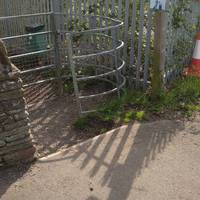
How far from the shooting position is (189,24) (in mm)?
6258

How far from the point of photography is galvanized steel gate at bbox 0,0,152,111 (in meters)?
5.37

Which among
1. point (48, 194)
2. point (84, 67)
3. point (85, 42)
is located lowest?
point (48, 194)

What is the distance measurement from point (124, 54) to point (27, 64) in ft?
6.71

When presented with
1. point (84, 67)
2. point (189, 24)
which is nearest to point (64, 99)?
point (84, 67)

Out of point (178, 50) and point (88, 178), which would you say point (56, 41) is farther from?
point (88, 178)

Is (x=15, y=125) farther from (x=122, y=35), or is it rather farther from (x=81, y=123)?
(x=122, y=35)

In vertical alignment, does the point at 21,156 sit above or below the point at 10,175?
above

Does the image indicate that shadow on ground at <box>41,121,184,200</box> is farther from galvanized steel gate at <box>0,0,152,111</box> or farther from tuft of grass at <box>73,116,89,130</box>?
galvanized steel gate at <box>0,0,152,111</box>

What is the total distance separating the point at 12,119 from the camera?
3.70 meters

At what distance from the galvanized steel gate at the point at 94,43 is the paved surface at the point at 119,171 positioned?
996mm

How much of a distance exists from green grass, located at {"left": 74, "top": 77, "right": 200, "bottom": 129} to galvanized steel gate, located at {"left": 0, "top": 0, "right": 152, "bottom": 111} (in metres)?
0.24

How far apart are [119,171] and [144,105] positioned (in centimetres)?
163

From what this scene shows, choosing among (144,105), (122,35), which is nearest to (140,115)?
(144,105)

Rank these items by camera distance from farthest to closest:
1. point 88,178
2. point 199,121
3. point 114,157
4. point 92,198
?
point 199,121
point 114,157
point 88,178
point 92,198
